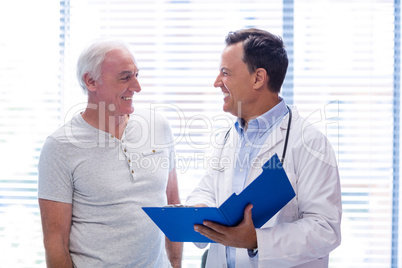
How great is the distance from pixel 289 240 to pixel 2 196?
67.9 inches

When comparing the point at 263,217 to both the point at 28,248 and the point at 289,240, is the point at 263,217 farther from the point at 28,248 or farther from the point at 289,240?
the point at 28,248

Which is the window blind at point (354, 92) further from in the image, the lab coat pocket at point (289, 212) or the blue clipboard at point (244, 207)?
the blue clipboard at point (244, 207)

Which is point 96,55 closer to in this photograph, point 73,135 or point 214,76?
point 73,135

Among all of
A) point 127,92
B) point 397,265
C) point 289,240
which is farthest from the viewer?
point 397,265

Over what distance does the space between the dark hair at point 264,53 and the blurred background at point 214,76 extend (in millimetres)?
641

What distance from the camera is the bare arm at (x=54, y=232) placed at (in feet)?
4.78

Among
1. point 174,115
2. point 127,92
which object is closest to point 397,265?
point 174,115

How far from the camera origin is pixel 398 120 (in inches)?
85.2

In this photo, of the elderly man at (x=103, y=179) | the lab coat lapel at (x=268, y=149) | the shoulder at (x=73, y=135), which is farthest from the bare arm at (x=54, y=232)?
the lab coat lapel at (x=268, y=149)

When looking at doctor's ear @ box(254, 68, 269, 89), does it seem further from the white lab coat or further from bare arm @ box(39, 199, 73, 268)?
bare arm @ box(39, 199, 73, 268)

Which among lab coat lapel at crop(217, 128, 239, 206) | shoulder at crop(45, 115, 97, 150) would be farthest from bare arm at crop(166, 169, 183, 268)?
shoulder at crop(45, 115, 97, 150)

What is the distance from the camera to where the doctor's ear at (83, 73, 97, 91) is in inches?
62.9

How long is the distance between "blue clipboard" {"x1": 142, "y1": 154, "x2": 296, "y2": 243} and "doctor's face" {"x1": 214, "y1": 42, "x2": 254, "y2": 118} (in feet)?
1.46

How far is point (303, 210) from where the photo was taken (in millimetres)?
1311
